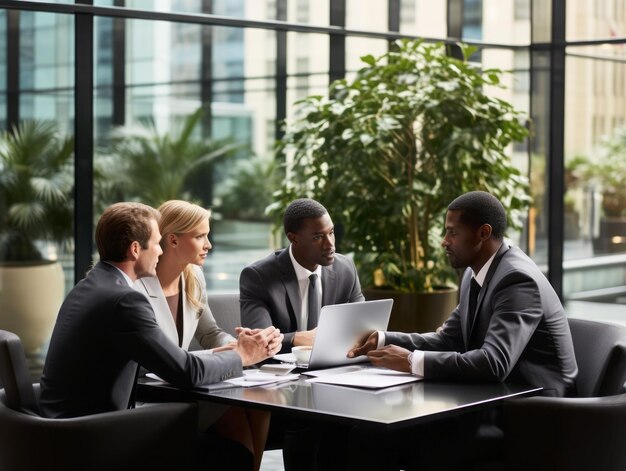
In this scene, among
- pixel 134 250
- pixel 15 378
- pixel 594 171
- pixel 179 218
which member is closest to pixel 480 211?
pixel 179 218

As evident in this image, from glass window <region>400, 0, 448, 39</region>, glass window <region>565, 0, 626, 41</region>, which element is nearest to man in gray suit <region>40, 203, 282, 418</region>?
glass window <region>400, 0, 448, 39</region>

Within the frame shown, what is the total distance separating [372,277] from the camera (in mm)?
6633

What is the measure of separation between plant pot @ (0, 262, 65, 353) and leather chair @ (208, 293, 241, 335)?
2.11 meters

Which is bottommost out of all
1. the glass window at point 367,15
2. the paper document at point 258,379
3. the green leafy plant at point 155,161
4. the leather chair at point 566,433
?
the leather chair at point 566,433

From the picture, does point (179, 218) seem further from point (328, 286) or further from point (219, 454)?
point (219, 454)

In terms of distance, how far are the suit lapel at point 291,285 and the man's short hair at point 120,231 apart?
3.42 ft

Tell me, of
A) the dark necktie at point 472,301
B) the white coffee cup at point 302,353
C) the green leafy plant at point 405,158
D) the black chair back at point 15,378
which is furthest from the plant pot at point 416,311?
the black chair back at point 15,378

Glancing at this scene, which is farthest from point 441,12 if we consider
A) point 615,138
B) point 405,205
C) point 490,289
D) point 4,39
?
point 490,289

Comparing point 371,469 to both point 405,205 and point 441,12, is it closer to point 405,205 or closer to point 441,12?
point 405,205

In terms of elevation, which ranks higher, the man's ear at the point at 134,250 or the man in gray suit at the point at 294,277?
the man's ear at the point at 134,250

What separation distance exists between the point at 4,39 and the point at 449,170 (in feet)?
9.04

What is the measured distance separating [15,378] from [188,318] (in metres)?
0.89

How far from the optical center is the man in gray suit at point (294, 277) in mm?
4395

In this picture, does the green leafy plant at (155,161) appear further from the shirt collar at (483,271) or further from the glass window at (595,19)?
the shirt collar at (483,271)
